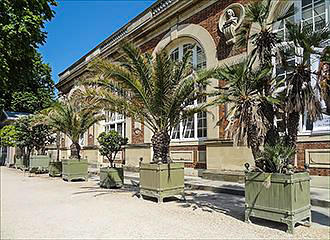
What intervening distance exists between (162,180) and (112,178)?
3.53m

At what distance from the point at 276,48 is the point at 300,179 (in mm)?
2654

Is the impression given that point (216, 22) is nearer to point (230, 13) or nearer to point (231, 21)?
point (230, 13)

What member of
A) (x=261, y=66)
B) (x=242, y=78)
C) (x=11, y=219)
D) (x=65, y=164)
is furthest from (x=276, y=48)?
(x=65, y=164)

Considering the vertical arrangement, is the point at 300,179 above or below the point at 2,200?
above

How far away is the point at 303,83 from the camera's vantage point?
5805 mm

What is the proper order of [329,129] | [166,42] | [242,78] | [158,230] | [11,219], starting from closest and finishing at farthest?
[158,230], [242,78], [11,219], [329,129], [166,42]

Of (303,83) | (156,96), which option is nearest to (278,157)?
(303,83)

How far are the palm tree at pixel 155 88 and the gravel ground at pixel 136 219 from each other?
6.76 ft

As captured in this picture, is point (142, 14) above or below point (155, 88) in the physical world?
above

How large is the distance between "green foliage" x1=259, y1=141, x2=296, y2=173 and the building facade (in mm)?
2029

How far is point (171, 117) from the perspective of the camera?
9234mm

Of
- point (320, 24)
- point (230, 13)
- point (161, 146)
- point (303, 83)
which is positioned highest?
point (230, 13)

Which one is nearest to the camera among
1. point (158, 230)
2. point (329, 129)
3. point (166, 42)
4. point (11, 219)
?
point (158, 230)

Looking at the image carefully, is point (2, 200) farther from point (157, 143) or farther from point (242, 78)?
point (242, 78)
